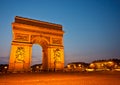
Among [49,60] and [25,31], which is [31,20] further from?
[49,60]

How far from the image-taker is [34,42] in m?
24.1

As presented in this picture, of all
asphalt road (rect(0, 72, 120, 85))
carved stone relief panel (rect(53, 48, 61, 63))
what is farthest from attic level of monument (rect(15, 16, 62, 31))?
asphalt road (rect(0, 72, 120, 85))

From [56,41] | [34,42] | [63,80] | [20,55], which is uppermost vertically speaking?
[56,41]

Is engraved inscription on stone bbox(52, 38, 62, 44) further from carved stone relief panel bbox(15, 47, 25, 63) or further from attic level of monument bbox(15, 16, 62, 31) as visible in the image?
carved stone relief panel bbox(15, 47, 25, 63)

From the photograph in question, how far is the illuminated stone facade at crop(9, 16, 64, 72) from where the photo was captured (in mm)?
21016

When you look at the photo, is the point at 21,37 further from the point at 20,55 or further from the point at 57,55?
the point at 57,55

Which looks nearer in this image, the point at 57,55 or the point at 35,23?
the point at 35,23

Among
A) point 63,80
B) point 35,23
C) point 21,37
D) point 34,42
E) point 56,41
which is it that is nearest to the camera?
point 63,80

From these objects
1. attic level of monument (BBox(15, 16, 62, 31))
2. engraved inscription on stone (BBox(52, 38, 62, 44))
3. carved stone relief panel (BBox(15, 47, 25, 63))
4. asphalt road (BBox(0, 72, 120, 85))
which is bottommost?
asphalt road (BBox(0, 72, 120, 85))

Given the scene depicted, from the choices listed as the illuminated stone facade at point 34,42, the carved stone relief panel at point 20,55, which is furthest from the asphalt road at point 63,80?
the illuminated stone facade at point 34,42

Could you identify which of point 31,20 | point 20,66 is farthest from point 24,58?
point 31,20

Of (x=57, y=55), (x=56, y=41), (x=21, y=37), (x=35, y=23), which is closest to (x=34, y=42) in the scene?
→ (x=21, y=37)

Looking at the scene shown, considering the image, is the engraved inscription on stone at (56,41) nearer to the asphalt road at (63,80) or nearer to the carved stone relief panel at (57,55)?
the carved stone relief panel at (57,55)

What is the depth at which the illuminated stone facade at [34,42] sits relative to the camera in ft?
68.9
